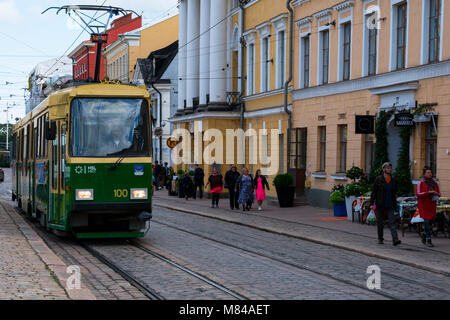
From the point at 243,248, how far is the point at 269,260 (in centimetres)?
222

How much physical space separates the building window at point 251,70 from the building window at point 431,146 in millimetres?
16688

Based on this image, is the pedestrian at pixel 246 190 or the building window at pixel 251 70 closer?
the pedestrian at pixel 246 190

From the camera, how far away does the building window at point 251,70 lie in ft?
128

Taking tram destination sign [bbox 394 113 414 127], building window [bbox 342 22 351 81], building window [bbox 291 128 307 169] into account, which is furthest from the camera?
building window [bbox 291 128 307 169]

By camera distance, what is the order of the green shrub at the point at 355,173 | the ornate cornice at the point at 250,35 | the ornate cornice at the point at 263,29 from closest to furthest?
the green shrub at the point at 355,173
the ornate cornice at the point at 263,29
the ornate cornice at the point at 250,35

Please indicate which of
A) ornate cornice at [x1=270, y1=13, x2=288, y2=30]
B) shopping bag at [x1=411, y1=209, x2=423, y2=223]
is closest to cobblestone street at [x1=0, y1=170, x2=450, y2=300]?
shopping bag at [x1=411, y1=209, x2=423, y2=223]

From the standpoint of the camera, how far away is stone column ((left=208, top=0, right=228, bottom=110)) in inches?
1633

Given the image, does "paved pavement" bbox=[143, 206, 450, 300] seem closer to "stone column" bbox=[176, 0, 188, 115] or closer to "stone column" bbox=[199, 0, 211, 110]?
"stone column" bbox=[199, 0, 211, 110]

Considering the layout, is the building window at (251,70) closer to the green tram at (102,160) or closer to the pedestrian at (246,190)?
the pedestrian at (246,190)

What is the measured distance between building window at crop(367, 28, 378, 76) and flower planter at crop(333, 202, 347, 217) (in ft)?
14.8

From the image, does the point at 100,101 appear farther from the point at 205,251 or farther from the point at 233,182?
the point at 233,182

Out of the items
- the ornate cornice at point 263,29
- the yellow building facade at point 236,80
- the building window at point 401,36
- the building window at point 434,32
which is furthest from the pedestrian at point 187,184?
the building window at point 434,32

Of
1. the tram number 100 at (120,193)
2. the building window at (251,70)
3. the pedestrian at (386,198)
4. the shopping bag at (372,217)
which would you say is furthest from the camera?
the building window at (251,70)

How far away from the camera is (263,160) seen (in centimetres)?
3712
